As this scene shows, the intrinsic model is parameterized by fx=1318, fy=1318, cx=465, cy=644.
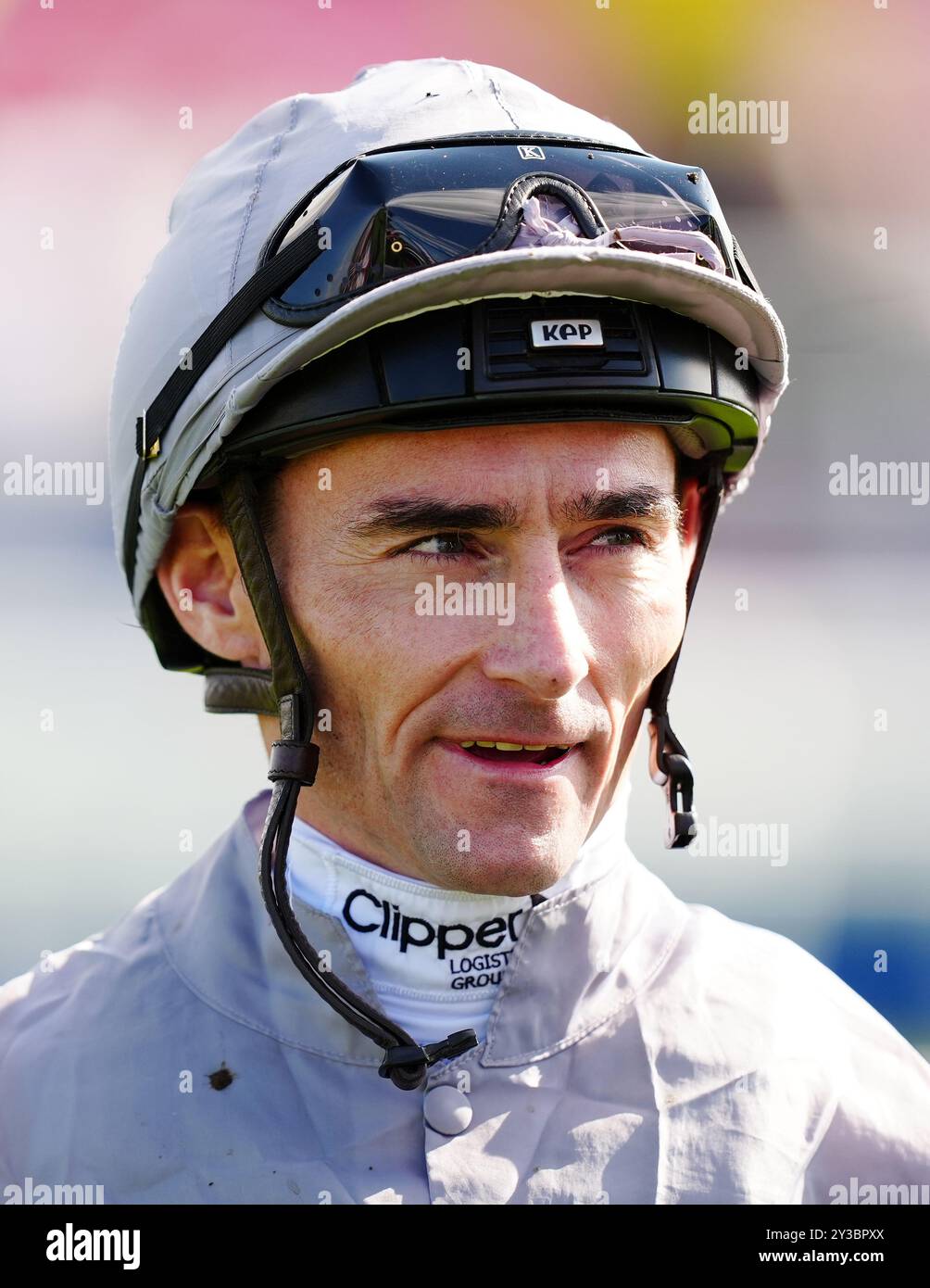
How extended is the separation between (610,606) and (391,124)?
99cm

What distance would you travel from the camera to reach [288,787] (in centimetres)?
228

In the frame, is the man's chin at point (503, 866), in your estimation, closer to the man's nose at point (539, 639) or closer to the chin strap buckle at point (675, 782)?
the man's nose at point (539, 639)

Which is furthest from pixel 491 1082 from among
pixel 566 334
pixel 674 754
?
pixel 566 334

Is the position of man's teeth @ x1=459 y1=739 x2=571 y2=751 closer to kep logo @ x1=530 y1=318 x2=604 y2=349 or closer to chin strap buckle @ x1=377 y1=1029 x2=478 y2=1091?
chin strap buckle @ x1=377 y1=1029 x2=478 y2=1091

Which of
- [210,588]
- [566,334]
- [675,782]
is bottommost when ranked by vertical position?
[675,782]

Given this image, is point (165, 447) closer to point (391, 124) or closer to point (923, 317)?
point (391, 124)

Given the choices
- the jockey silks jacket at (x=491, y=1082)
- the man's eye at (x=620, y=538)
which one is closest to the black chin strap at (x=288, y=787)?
the jockey silks jacket at (x=491, y=1082)

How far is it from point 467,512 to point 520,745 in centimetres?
39

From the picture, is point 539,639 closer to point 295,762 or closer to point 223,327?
point 295,762

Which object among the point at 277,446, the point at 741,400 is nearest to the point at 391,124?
the point at 277,446

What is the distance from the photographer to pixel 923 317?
516cm

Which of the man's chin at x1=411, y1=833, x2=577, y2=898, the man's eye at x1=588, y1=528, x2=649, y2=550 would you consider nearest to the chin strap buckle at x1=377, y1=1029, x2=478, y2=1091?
the man's chin at x1=411, y1=833, x2=577, y2=898

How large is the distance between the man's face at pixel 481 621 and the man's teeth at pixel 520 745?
1 cm

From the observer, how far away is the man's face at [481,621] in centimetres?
213
